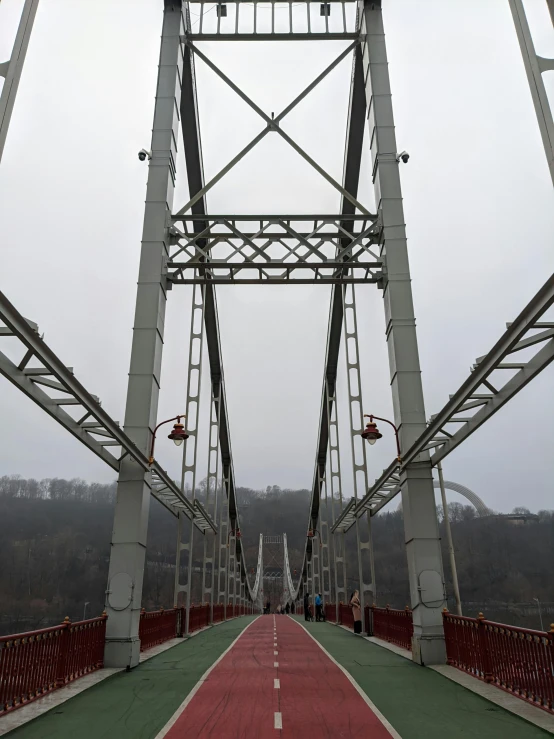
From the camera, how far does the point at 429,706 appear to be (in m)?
7.77

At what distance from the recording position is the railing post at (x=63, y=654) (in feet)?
29.4

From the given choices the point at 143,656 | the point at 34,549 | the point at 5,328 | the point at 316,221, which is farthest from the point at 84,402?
the point at 34,549

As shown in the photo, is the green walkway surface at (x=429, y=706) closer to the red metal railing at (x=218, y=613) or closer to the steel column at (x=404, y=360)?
the steel column at (x=404, y=360)

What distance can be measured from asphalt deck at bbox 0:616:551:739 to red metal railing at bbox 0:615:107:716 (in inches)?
20.9

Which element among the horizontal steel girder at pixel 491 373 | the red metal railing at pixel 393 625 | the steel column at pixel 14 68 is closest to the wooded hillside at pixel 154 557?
the red metal railing at pixel 393 625

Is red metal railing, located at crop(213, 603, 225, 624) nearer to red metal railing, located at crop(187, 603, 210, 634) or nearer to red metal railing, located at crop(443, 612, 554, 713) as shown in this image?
red metal railing, located at crop(187, 603, 210, 634)

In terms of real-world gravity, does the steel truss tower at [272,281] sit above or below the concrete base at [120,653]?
above

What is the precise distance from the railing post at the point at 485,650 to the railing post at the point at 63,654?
6941 millimetres

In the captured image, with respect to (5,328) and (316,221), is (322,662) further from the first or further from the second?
(316,221)

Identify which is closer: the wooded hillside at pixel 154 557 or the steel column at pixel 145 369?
the steel column at pixel 145 369

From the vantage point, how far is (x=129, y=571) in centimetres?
1220

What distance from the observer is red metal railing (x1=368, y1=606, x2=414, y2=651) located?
1430 cm

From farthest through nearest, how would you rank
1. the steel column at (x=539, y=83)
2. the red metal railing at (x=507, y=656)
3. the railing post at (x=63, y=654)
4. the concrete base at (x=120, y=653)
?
the concrete base at (x=120, y=653) → the railing post at (x=63, y=654) → the red metal railing at (x=507, y=656) → the steel column at (x=539, y=83)

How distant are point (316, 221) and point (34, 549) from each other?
73.7 m
